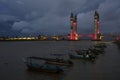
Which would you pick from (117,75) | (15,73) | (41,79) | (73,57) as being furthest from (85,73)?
(73,57)

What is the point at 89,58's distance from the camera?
5031 cm

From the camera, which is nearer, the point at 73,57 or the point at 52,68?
the point at 52,68

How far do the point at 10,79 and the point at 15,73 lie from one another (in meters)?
4.38

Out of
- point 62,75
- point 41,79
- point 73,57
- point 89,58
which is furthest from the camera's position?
point 73,57

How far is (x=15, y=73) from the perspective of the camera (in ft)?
120

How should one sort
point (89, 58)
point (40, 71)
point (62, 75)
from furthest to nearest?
point (89, 58) < point (40, 71) < point (62, 75)

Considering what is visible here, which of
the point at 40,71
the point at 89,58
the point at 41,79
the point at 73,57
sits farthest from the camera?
the point at 73,57

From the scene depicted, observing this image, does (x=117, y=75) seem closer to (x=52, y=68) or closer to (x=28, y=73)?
(x=52, y=68)

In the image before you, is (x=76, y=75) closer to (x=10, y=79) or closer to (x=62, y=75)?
(x=62, y=75)

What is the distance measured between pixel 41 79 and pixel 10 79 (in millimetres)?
4070

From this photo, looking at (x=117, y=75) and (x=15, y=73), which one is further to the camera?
(x=15, y=73)

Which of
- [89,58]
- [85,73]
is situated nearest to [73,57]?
[89,58]

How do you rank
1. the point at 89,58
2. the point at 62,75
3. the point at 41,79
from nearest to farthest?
the point at 41,79
the point at 62,75
the point at 89,58

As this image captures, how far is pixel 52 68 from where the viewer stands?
114ft
